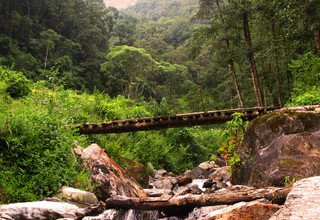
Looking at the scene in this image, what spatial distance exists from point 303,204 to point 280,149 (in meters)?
4.07

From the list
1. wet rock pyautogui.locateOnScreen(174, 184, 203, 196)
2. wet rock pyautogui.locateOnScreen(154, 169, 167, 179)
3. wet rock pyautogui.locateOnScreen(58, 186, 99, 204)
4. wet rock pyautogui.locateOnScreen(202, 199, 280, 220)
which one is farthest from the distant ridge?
wet rock pyautogui.locateOnScreen(202, 199, 280, 220)

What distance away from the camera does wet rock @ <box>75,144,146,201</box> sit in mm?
8180

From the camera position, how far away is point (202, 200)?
5.73 metres

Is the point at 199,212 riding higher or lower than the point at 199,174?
higher

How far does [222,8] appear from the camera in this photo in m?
20.4

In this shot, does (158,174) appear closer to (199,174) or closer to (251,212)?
(199,174)

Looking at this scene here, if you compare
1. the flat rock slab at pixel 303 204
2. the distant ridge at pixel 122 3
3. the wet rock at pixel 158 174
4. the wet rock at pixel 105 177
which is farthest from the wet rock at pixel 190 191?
the distant ridge at pixel 122 3

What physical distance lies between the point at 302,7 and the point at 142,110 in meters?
10.9

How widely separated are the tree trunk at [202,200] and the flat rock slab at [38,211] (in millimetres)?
830

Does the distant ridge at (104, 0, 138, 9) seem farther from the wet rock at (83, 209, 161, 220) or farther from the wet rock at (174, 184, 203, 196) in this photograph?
the wet rock at (83, 209, 161, 220)

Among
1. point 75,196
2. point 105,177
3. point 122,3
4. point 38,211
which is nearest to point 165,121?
point 105,177

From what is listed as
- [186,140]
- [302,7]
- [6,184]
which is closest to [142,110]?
[186,140]

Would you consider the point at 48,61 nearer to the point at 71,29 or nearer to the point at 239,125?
the point at 71,29

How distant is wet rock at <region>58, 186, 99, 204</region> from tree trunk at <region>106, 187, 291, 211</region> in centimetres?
65
